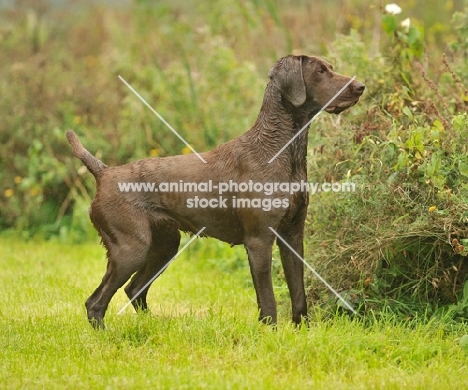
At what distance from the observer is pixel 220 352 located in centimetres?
464

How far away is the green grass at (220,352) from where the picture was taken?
4.16 meters

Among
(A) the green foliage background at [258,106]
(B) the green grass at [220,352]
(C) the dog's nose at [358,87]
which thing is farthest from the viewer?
(A) the green foliage background at [258,106]

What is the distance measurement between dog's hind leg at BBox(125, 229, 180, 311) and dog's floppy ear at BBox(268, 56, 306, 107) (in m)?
1.31

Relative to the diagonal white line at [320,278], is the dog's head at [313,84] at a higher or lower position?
higher

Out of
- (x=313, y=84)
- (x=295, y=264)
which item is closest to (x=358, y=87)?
(x=313, y=84)

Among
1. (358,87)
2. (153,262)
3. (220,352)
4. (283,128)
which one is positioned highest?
(358,87)

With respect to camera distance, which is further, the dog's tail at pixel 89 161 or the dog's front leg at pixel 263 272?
the dog's tail at pixel 89 161

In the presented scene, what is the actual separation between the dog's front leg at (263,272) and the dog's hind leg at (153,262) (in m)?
0.80

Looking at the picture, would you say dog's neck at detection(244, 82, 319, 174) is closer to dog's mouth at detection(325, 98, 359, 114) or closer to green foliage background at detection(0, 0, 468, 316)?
dog's mouth at detection(325, 98, 359, 114)

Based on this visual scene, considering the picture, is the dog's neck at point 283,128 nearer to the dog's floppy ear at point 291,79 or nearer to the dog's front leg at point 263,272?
the dog's floppy ear at point 291,79

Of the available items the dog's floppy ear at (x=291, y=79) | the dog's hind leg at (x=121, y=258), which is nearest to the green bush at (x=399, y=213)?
the dog's floppy ear at (x=291, y=79)

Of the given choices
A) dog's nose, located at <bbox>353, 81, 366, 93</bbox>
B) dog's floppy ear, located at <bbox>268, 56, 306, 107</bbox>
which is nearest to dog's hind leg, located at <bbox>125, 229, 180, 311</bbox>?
dog's floppy ear, located at <bbox>268, 56, 306, 107</bbox>

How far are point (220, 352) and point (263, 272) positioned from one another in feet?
1.97

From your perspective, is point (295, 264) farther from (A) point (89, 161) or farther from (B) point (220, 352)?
(A) point (89, 161)
